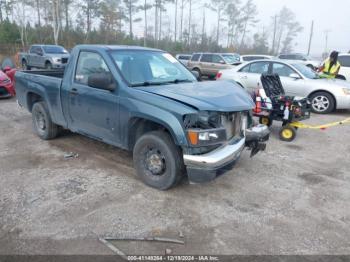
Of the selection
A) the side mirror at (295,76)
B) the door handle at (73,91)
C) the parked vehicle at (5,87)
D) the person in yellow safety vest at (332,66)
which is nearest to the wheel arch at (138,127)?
the door handle at (73,91)

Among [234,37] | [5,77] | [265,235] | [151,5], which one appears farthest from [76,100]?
[234,37]

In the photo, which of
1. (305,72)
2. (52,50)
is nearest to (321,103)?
(305,72)

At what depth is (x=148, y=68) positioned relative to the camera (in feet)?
14.5

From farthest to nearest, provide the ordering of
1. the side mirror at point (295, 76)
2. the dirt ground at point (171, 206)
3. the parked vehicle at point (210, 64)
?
the parked vehicle at point (210, 64) → the side mirror at point (295, 76) → the dirt ground at point (171, 206)

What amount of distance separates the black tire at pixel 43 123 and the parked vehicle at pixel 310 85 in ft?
20.1

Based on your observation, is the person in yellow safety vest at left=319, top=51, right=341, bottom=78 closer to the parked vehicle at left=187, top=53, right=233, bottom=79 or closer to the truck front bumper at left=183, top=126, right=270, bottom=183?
the parked vehicle at left=187, top=53, right=233, bottom=79

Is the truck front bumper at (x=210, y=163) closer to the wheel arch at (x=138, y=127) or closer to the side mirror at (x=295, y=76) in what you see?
the wheel arch at (x=138, y=127)

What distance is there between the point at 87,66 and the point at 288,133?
13.9ft

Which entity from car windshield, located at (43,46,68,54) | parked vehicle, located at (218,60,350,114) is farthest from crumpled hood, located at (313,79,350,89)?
car windshield, located at (43,46,68,54)

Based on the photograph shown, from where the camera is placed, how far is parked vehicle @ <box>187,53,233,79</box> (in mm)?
17531

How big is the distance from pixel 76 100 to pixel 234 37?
193ft

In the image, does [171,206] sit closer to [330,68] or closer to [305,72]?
[305,72]

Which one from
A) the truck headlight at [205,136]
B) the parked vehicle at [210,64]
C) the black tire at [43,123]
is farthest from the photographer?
the parked vehicle at [210,64]

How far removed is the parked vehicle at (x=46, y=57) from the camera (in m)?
17.9
